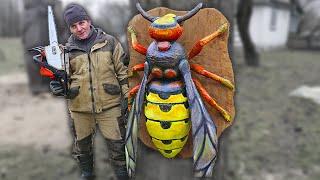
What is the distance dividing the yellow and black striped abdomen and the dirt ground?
341 mm

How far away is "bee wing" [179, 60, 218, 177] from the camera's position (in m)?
1.70

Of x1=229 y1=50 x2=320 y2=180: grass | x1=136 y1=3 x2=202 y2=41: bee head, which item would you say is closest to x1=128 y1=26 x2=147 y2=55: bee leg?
x1=136 y1=3 x2=202 y2=41: bee head

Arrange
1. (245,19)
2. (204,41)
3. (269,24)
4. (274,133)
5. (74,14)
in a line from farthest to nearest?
(269,24), (245,19), (274,133), (204,41), (74,14)

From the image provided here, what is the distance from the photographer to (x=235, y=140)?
17.4 feet

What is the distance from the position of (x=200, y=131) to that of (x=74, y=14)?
0.69m

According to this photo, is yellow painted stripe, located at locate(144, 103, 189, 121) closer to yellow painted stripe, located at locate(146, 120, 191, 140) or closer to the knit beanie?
yellow painted stripe, located at locate(146, 120, 191, 140)

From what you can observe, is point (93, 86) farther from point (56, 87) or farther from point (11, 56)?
point (11, 56)

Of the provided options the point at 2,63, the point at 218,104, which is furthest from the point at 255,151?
the point at 2,63

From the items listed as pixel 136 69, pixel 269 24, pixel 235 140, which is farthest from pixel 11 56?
pixel 136 69

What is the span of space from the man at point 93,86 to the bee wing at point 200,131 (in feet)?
0.98

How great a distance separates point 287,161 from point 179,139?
10.2 feet

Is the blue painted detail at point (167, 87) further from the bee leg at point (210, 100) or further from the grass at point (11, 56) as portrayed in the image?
the grass at point (11, 56)

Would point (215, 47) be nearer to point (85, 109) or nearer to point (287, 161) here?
point (85, 109)

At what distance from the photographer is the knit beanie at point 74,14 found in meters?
1.60
